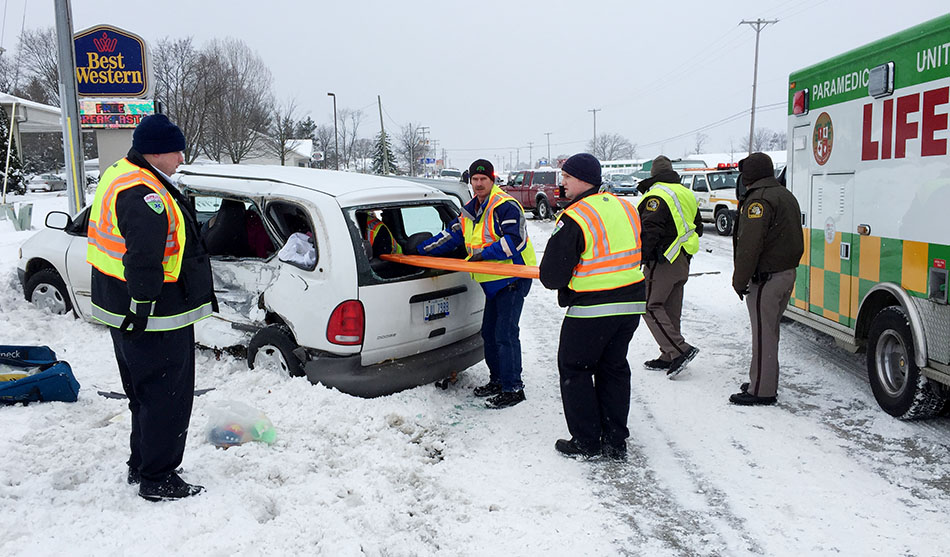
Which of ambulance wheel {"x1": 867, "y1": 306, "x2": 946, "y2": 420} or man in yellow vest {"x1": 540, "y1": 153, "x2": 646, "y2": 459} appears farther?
ambulance wheel {"x1": 867, "y1": 306, "x2": 946, "y2": 420}

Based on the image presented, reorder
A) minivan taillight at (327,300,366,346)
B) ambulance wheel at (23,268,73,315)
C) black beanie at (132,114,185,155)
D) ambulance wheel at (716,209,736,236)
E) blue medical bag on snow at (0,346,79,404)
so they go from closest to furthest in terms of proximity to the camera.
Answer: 1. black beanie at (132,114,185,155)
2. blue medical bag on snow at (0,346,79,404)
3. minivan taillight at (327,300,366,346)
4. ambulance wheel at (23,268,73,315)
5. ambulance wheel at (716,209,736,236)

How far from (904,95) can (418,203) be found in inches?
138

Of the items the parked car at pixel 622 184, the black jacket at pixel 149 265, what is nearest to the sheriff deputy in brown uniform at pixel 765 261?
the black jacket at pixel 149 265

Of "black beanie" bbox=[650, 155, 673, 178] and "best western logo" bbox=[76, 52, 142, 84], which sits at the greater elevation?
"best western logo" bbox=[76, 52, 142, 84]

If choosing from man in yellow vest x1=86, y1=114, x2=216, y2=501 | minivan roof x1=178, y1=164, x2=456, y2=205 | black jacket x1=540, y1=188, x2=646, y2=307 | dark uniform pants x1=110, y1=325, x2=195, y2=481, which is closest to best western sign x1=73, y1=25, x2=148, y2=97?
minivan roof x1=178, y1=164, x2=456, y2=205

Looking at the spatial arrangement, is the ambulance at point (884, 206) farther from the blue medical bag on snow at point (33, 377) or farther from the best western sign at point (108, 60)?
the best western sign at point (108, 60)

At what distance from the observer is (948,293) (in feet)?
14.5

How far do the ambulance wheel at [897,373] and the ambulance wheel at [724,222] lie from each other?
14.6 meters

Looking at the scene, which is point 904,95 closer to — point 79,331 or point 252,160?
point 79,331

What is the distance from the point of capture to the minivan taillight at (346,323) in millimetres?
4734

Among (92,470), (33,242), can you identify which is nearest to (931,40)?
(92,470)

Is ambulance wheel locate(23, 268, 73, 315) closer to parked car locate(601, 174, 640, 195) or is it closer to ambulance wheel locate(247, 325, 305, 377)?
ambulance wheel locate(247, 325, 305, 377)

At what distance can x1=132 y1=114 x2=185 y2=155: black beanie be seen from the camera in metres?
3.46

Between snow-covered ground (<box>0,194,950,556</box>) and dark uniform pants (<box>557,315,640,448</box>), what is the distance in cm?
23
